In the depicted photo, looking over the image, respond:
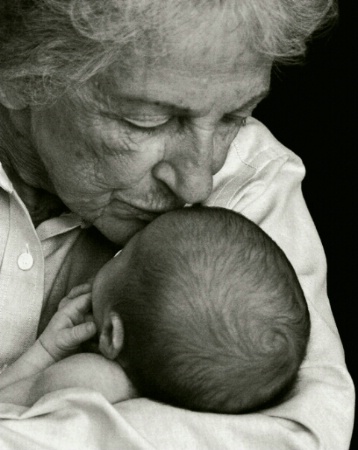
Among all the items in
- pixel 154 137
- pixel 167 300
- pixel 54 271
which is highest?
pixel 154 137

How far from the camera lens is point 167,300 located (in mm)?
1669

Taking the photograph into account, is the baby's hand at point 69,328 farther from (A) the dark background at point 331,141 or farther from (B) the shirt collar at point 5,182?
(A) the dark background at point 331,141

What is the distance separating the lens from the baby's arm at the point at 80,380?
5.62 ft

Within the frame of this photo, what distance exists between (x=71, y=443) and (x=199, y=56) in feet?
2.30

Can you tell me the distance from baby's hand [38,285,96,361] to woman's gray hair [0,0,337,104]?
426 millimetres

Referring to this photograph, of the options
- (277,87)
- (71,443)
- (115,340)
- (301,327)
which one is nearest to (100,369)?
(115,340)

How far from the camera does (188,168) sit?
1748 millimetres

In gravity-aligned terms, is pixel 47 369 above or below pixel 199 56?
below

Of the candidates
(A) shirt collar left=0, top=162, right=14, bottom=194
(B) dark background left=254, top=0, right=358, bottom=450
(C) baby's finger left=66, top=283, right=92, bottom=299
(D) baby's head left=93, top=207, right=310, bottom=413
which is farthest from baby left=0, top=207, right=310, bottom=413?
(B) dark background left=254, top=0, right=358, bottom=450

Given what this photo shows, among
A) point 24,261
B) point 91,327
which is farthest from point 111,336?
→ point 24,261

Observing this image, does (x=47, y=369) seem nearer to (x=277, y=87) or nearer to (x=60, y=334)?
(x=60, y=334)

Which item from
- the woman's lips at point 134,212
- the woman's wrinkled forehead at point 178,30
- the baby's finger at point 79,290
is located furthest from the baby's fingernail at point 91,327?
the woman's wrinkled forehead at point 178,30

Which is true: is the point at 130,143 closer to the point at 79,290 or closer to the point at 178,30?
the point at 178,30

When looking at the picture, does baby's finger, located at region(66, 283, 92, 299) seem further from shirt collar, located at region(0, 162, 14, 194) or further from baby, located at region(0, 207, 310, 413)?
shirt collar, located at region(0, 162, 14, 194)
